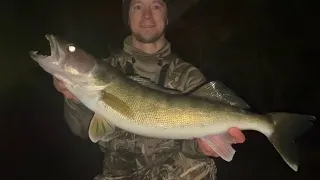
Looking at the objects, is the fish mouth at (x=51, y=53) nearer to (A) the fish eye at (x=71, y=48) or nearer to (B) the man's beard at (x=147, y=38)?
(A) the fish eye at (x=71, y=48)

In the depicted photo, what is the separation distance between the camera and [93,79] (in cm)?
234

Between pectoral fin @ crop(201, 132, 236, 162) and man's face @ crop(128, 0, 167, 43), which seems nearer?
pectoral fin @ crop(201, 132, 236, 162)

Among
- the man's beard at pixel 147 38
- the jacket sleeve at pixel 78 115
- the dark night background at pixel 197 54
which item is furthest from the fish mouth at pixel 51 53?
the dark night background at pixel 197 54

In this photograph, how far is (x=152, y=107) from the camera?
2352 mm

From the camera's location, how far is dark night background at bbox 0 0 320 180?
7082mm

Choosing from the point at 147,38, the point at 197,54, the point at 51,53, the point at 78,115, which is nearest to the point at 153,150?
the point at 78,115

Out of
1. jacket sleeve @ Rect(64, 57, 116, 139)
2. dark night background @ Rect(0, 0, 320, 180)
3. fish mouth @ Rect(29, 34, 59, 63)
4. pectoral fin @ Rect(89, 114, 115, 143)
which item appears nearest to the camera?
fish mouth @ Rect(29, 34, 59, 63)

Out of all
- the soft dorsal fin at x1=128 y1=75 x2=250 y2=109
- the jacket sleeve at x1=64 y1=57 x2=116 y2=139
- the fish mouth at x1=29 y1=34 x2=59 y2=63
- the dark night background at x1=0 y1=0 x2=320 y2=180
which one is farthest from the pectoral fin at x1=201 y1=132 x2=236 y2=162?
the dark night background at x1=0 y1=0 x2=320 y2=180

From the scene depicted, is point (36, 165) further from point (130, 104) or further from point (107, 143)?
point (130, 104)

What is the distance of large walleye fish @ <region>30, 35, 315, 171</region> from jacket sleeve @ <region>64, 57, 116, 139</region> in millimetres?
355

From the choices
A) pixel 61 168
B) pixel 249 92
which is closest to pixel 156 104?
pixel 61 168

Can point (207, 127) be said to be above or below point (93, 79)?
below

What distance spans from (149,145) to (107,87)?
65 centimetres

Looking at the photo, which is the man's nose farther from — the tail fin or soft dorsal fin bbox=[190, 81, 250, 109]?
the tail fin
